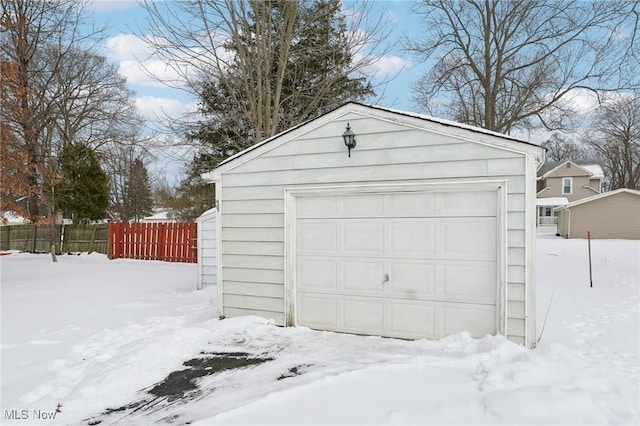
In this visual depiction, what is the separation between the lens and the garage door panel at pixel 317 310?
5094 millimetres

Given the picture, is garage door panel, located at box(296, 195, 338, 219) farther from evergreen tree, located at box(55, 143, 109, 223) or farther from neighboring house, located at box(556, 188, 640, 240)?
neighboring house, located at box(556, 188, 640, 240)

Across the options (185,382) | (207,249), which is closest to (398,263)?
(185,382)

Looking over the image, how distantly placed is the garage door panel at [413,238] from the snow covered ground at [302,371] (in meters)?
1.06

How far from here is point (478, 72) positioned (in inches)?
650

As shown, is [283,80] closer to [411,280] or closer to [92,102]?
[411,280]

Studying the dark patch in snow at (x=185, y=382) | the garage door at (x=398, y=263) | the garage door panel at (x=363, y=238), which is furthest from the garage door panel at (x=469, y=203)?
the dark patch in snow at (x=185, y=382)

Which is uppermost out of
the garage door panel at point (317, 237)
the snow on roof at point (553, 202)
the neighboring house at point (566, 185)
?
the neighboring house at point (566, 185)

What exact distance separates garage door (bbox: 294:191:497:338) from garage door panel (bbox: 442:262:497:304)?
0.03ft

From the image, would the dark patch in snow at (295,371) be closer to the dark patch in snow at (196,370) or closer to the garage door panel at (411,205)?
the dark patch in snow at (196,370)

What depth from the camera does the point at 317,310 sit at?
5176 mm

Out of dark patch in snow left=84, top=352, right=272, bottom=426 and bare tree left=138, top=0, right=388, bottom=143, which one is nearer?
dark patch in snow left=84, top=352, right=272, bottom=426

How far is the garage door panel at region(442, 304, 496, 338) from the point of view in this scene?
4316 mm

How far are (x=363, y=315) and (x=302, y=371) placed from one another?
1.39m

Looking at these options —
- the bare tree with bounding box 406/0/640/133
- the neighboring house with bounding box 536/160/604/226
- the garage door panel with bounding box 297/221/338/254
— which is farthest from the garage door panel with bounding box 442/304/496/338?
the neighboring house with bounding box 536/160/604/226
